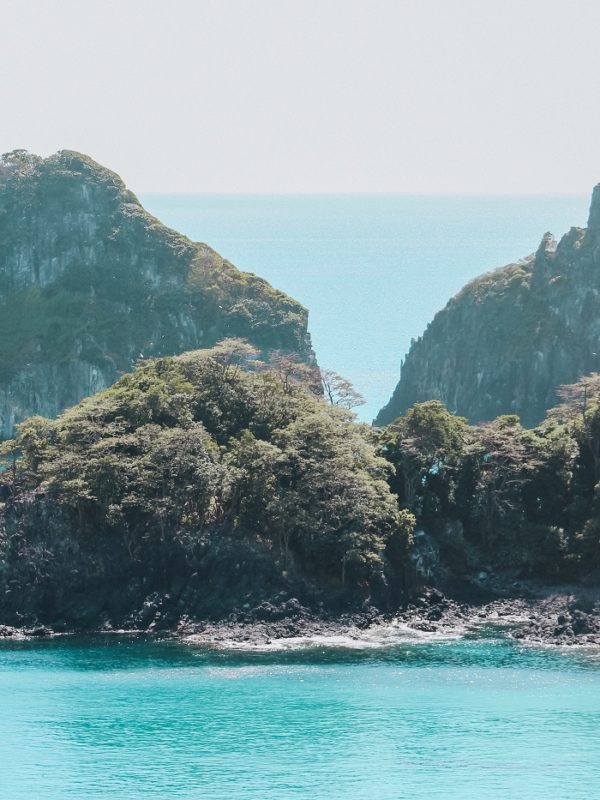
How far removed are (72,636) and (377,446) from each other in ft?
95.4

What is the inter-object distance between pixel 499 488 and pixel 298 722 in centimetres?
3484

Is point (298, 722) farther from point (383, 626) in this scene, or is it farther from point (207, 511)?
point (207, 511)

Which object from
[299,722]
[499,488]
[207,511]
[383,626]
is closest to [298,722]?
[299,722]

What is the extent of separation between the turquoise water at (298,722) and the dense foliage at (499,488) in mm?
12617

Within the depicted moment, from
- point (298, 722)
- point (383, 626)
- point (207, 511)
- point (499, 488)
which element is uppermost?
point (499, 488)

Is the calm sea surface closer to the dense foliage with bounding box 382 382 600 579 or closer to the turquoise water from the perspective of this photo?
the turquoise water

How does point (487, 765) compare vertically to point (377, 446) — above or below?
below

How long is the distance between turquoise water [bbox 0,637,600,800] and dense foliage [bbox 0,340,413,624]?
7.57 m

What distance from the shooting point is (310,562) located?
115 meters

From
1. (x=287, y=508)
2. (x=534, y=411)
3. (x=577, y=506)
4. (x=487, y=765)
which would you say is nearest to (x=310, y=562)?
(x=287, y=508)

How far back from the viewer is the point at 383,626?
11106cm

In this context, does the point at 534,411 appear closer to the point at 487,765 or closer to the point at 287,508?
the point at 287,508

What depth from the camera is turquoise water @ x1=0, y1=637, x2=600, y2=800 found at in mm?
84000

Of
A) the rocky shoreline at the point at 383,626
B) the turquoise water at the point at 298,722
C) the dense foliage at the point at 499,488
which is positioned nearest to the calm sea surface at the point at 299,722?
the turquoise water at the point at 298,722
